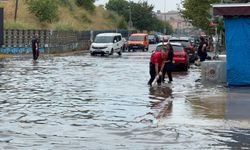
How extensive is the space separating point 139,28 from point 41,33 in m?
68.6

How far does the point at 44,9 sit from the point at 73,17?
18999 millimetres

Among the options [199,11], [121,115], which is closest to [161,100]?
[121,115]

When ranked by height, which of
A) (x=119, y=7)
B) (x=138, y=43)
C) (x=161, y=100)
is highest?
(x=119, y=7)

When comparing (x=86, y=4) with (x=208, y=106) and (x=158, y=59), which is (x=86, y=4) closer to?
(x=158, y=59)

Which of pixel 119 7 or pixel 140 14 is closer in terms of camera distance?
pixel 140 14

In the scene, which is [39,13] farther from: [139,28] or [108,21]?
[139,28]

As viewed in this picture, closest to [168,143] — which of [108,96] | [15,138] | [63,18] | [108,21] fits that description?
[15,138]

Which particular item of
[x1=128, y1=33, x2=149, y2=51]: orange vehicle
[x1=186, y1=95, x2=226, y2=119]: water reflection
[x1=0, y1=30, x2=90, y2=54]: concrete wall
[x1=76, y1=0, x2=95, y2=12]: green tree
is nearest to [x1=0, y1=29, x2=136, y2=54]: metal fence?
[x1=0, y1=30, x2=90, y2=54]: concrete wall

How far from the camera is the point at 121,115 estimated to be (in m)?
14.4

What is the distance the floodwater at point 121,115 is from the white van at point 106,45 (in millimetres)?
27742

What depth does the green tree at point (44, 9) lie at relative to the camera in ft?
248

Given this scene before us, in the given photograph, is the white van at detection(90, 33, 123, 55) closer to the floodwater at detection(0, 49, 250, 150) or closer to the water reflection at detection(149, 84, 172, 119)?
the floodwater at detection(0, 49, 250, 150)

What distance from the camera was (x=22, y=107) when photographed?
1569 cm

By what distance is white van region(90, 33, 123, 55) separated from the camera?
51312mm
